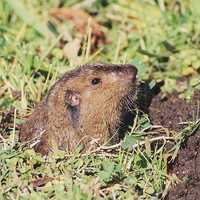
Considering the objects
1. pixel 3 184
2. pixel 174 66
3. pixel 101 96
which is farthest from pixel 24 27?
pixel 3 184

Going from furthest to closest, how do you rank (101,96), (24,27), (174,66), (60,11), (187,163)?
(60,11) → (24,27) → (174,66) → (101,96) → (187,163)

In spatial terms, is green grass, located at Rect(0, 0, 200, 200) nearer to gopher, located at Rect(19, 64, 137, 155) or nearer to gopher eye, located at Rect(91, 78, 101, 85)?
gopher, located at Rect(19, 64, 137, 155)

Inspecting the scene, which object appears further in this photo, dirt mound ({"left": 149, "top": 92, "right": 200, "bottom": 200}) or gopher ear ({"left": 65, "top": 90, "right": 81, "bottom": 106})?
Result: gopher ear ({"left": 65, "top": 90, "right": 81, "bottom": 106})

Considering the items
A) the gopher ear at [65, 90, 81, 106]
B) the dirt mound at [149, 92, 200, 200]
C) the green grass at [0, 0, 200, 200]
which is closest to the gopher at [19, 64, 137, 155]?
the gopher ear at [65, 90, 81, 106]

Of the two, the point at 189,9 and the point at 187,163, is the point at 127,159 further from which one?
the point at 189,9

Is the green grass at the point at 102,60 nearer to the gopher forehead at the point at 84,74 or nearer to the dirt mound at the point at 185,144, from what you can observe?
the dirt mound at the point at 185,144
